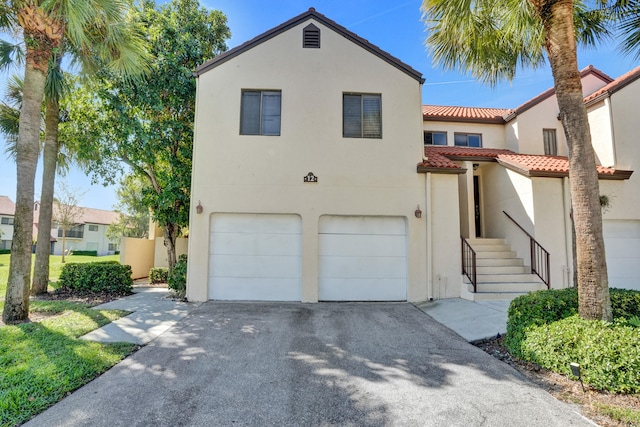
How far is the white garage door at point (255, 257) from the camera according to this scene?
29.2 feet

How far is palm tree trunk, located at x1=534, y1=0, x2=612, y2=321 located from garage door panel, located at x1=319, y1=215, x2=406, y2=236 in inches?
179

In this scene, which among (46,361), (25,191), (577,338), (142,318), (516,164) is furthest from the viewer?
(516,164)

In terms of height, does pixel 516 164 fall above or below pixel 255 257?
above

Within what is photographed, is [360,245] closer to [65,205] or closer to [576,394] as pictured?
[576,394]

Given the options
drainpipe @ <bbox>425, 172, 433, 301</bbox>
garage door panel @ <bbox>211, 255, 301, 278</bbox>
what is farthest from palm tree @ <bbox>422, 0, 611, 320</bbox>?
Answer: garage door panel @ <bbox>211, 255, 301, 278</bbox>

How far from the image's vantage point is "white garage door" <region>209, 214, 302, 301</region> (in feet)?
29.2

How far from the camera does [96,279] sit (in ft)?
32.1

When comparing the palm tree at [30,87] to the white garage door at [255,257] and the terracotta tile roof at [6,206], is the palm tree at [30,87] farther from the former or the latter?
the terracotta tile roof at [6,206]

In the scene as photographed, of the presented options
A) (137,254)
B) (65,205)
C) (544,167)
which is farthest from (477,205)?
(65,205)

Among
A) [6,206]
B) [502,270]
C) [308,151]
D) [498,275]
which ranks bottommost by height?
[498,275]

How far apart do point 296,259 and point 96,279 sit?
20.7 ft

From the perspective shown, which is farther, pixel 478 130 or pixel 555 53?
pixel 478 130

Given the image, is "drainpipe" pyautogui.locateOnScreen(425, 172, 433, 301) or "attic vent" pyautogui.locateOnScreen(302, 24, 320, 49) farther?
"attic vent" pyautogui.locateOnScreen(302, 24, 320, 49)

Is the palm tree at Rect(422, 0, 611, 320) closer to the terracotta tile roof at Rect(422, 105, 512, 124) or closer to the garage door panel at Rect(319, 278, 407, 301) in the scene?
the garage door panel at Rect(319, 278, 407, 301)
